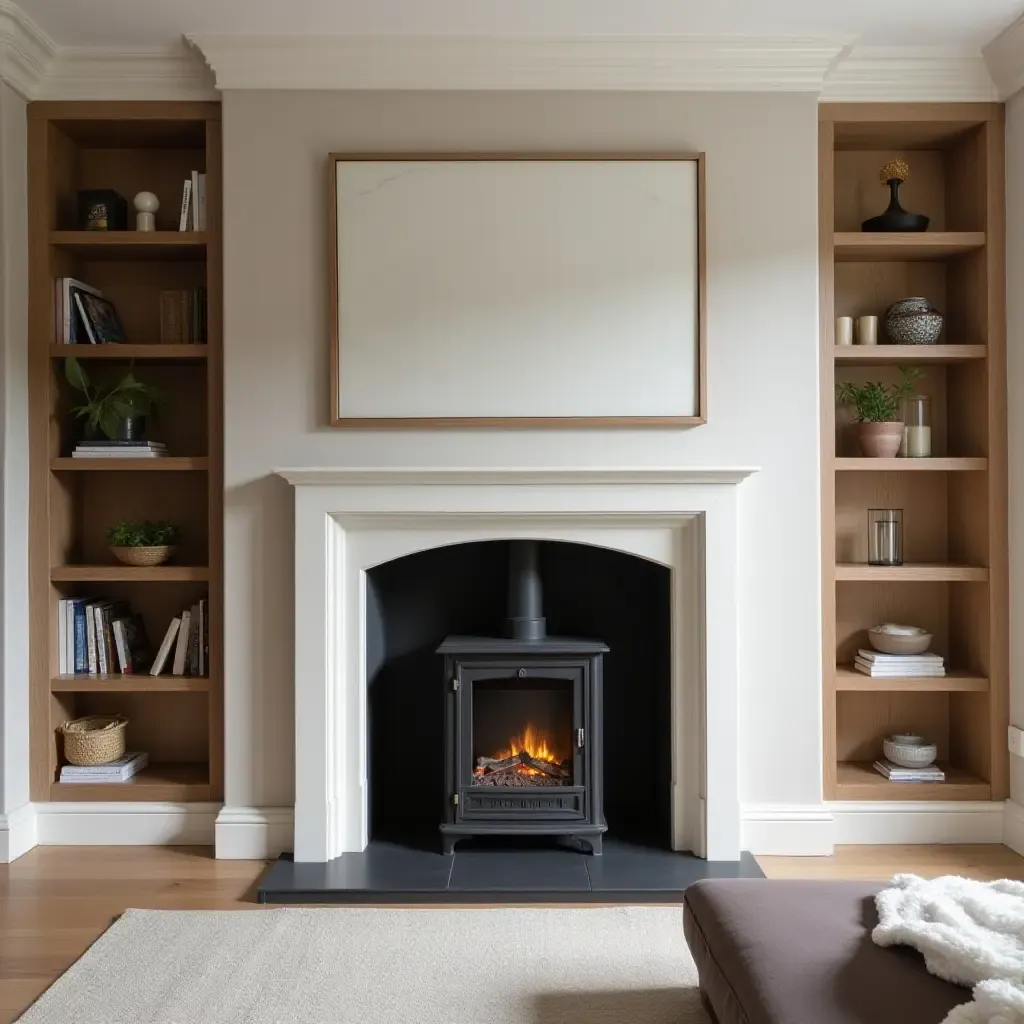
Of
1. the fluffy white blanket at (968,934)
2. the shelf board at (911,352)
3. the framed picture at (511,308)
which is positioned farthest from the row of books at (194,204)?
the fluffy white blanket at (968,934)

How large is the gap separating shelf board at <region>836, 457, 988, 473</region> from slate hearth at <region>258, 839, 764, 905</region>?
1.32m

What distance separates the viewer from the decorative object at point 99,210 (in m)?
3.40

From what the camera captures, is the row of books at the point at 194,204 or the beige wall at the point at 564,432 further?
the row of books at the point at 194,204

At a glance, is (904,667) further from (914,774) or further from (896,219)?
(896,219)

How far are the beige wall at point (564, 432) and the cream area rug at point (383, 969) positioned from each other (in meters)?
0.68

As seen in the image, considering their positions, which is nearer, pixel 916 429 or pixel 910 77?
pixel 910 77

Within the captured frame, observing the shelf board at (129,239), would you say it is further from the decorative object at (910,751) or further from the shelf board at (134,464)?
the decorative object at (910,751)

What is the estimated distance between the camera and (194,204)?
3.38m

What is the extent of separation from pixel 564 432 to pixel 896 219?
4.45ft

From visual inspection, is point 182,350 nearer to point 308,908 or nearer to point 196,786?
point 196,786

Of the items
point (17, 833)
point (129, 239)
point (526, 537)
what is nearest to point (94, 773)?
point (17, 833)

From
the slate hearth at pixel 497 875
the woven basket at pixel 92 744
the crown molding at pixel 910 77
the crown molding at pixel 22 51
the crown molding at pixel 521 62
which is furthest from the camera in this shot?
the woven basket at pixel 92 744

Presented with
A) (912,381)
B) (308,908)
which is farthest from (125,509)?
(912,381)

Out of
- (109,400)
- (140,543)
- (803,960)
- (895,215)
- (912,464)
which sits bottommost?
(803,960)
